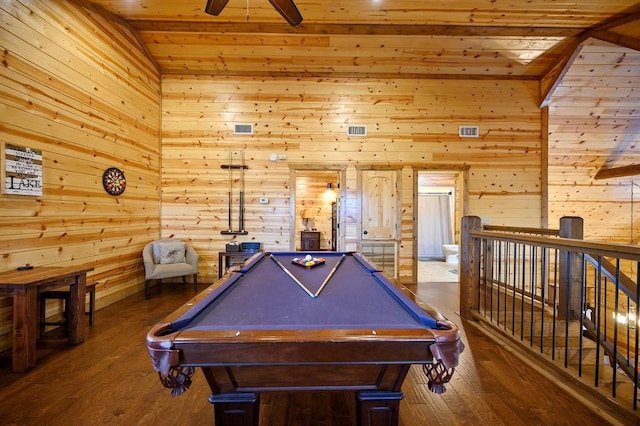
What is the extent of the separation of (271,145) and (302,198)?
3602 mm

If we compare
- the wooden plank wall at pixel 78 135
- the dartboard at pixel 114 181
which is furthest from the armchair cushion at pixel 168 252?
the dartboard at pixel 114 181

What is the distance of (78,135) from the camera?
10.8 feet

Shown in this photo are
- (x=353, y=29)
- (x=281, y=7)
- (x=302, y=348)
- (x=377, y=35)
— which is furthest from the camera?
(x=377, y=35)

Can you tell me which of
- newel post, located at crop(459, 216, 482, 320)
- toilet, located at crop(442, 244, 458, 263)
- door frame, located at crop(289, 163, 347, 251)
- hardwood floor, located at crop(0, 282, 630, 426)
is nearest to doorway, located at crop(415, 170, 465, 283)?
toilet, located at crop(442, 244, 458, 263)

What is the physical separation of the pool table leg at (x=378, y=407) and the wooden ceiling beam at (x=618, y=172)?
619 centimetres

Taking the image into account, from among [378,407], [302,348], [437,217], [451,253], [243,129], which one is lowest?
[451,253]

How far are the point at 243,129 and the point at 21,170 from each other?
3.03 metres

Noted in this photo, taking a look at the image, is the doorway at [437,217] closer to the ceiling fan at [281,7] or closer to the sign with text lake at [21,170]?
the ceiling fan at [281,7]

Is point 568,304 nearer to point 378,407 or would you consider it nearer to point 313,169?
point 378,407

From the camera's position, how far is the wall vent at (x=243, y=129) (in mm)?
5090

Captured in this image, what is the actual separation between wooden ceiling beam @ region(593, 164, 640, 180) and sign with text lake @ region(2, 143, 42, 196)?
8219 millimetres

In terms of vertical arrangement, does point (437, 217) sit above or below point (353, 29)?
below

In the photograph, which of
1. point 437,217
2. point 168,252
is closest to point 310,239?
point 437,217

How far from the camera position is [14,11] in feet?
8.46
